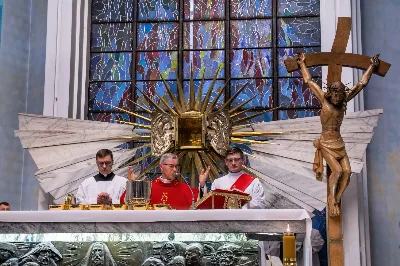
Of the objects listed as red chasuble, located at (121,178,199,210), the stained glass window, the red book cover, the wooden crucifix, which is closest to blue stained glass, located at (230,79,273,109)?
the stained glass window

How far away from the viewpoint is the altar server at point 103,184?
27.3 ft

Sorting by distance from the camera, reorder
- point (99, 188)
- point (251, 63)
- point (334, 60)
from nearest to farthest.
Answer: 1. point (334, 60)
2. point (99, 188)
3. point (251, 63)

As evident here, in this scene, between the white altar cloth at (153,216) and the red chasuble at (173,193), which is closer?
the white altar cloth at (153,216)

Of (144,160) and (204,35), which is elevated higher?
(204,35)

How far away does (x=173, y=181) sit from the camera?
8.25m

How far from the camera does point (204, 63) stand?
34.9 ft

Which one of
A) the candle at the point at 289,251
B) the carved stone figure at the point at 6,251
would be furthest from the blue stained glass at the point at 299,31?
the candle at the point at 289,251

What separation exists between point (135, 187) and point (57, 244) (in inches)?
29.3

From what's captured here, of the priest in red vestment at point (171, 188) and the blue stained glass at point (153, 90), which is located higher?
the blue stained glass at point (153, 90)

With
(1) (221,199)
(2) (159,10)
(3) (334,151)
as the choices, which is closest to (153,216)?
(1) (221,199)

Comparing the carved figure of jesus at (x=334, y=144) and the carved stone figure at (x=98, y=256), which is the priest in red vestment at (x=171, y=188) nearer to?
the carved figure of jesus at (x=334, y=144)

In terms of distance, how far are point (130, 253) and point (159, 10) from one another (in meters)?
4.93

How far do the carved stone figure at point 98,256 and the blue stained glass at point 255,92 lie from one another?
4073 millimetres

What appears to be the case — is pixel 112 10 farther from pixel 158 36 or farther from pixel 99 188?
pixel 99 188
